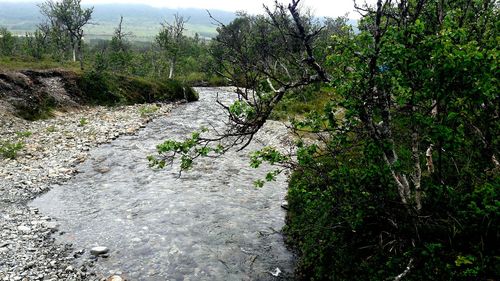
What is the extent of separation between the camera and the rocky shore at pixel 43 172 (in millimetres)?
10633

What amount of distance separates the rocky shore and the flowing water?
0.56 metres

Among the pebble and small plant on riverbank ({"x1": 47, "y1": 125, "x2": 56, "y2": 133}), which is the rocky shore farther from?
the pebble

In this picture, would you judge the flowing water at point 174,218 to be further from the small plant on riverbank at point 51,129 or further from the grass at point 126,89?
the grass at point 126,89

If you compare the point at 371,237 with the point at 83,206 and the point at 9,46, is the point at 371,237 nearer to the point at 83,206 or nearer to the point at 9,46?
the point at 83,206

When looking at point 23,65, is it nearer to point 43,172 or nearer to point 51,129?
point 51,129

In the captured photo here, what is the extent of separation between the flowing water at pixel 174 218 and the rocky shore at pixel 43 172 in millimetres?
564

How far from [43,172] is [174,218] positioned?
853 centimetres

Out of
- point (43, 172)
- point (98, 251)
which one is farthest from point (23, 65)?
point (98, 251)

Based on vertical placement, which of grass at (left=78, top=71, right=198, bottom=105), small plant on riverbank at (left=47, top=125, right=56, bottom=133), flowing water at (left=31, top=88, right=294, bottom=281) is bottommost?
flowing water at (left=31, top=88, right=294, bottom=281)

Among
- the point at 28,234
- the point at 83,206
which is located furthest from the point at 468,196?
the point at 83,206

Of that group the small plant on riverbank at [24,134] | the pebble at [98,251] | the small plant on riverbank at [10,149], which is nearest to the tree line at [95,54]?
the small plant on riverbank at [24,134]

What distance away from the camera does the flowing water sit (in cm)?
1121

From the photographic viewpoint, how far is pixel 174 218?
14.3m

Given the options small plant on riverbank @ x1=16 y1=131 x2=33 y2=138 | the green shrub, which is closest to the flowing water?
small plant on riverbank @ x1=16 y1=131 x2=33 y2=138
